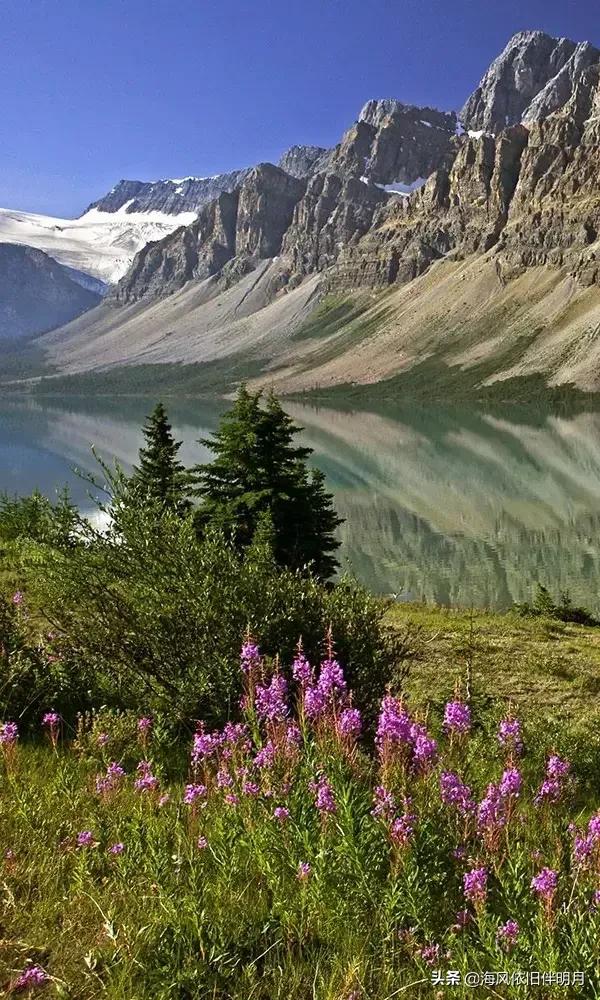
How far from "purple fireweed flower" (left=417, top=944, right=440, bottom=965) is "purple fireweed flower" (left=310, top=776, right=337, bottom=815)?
68 centimetres

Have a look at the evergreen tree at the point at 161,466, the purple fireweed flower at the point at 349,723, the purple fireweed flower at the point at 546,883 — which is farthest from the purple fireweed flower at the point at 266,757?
the evergreen tree at the point at 161,466

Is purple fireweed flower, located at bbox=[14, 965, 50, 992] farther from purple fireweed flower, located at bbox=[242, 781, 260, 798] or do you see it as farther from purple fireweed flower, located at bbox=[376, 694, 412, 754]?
purple fireweed flower, located at bbox=[376, 694, 412, 754]

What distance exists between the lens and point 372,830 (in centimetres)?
312

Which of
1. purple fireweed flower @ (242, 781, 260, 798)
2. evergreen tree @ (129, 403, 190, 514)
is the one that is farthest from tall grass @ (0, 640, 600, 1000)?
evergreen tree @ (129, 403, 190, 514)

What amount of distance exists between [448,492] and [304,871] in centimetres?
7578

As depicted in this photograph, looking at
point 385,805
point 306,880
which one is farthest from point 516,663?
point 306,880

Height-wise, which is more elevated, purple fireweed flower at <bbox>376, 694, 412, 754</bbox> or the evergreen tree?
the evergreen tree

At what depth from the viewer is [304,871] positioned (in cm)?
302

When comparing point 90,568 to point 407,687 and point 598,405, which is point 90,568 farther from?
point 598,405

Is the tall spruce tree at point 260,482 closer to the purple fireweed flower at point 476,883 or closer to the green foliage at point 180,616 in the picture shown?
the green foliage at point 180,616

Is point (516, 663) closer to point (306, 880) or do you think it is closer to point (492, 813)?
point (492, 813)

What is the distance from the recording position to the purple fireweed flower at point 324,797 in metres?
3.17

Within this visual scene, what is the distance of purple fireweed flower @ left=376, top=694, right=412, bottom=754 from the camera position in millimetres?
3377

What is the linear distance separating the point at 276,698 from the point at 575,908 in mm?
1887
